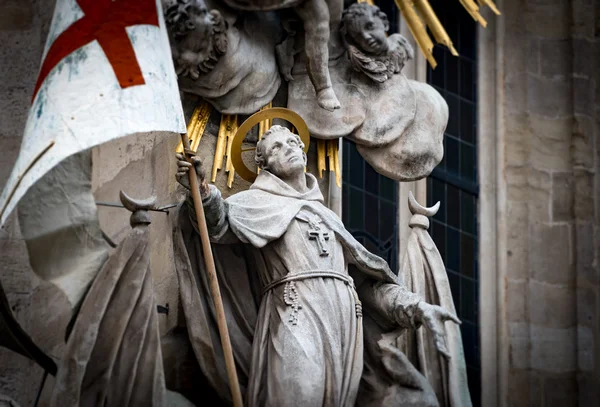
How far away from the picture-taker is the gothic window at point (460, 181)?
12.0m

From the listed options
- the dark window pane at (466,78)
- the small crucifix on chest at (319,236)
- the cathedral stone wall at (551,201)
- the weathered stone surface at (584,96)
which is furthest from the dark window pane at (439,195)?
the small crucifix on chest at (319,236)

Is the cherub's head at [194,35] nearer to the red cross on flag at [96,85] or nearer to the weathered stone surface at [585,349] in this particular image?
the red cross on flag at [96,85]

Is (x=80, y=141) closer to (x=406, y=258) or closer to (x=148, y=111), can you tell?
(x=148, y=111)

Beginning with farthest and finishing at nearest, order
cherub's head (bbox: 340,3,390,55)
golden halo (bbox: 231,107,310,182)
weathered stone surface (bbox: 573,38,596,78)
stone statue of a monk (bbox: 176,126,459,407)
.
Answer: weathered stone surface (bbox: 573,38,596,78) → cherub's head (bbox: 340,3,390,55) → golden halo (bbox: 231,107,310,182) → stone statue of a monk (bbox: 176,126,459,407)

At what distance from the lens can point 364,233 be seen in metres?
11.6

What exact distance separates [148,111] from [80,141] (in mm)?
312

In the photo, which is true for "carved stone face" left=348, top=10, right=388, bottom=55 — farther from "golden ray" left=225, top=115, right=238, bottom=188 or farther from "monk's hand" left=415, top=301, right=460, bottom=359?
"monk's hand" left=415, top=301, right=460, bottom=359

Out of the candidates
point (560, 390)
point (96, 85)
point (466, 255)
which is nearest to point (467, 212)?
point (466, 255)

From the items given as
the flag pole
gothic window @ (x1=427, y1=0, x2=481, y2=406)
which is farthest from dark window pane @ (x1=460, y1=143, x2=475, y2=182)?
the flag pole

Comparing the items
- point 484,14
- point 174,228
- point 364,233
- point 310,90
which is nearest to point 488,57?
point 484,14

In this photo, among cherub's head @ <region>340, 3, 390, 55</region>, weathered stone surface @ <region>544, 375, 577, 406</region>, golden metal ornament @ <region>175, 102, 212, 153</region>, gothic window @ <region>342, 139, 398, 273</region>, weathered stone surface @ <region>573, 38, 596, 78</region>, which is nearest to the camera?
golden metal ornament @ <region>175, 102, 212, 153</region>

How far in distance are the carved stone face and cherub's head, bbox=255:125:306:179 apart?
2.30ft

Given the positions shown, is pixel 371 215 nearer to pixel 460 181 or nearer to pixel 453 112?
pixel 460 181

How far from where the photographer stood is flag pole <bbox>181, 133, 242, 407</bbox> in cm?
919
